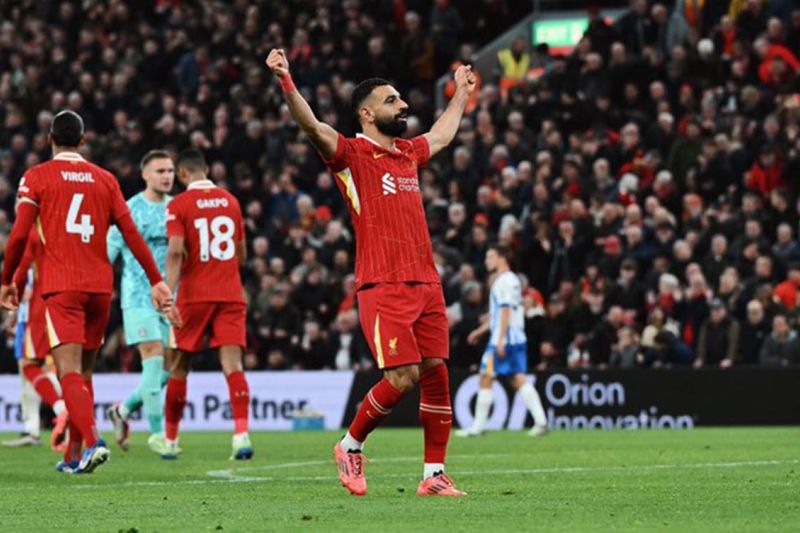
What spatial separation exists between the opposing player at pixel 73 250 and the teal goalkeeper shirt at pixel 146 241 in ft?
9.74

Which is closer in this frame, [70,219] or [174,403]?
[70,219]

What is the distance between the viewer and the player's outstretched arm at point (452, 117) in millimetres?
11008

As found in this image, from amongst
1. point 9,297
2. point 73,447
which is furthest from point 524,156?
point 9,297

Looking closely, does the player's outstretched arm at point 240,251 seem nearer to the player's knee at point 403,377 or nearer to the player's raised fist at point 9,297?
the player's raised fist at point 9,297

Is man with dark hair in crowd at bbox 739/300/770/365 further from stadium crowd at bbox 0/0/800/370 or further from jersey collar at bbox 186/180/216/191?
jersey collar at bbox 186/180/216/191

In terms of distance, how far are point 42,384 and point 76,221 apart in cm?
381

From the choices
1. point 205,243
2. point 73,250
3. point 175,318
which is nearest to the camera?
point 73,250

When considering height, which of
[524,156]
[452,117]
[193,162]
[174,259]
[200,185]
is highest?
[524,156]

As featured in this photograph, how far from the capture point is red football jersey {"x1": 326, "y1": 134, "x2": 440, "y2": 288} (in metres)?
10.4

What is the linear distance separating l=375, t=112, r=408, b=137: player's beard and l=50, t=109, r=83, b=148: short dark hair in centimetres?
300

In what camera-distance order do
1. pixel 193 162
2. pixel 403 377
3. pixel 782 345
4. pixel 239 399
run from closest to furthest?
1. pixel 403 377
2. pixel 239 399
3. pixel 193 162
4. pixel 782 345

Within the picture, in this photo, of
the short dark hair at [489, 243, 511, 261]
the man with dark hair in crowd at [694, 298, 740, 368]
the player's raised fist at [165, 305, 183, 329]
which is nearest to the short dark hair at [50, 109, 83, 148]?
the player's raised fist at [165, 305, 183, 329]

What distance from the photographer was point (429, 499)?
9836mm

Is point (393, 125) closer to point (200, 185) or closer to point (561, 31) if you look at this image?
point (200, 185)
